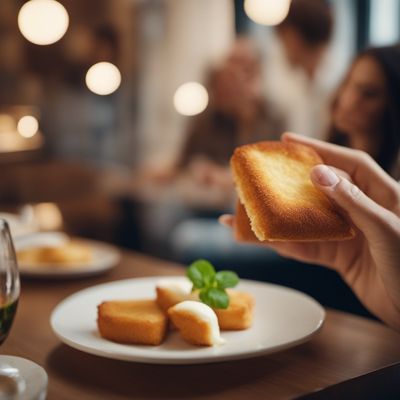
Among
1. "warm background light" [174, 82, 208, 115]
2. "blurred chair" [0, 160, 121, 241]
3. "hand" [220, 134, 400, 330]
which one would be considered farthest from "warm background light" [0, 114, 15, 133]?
"hand" [220, 134, 400, 330]

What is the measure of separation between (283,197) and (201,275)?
17 centimetres

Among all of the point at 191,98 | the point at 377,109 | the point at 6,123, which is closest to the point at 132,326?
the point at 377,109

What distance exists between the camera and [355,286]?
1142mm

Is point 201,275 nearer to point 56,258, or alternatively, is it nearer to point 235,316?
point 235,316

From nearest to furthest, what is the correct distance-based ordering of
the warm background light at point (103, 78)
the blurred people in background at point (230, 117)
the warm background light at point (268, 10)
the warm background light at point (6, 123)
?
the warm background light at point (268, 10)
the blurred people in background at point (230, 117)
the warm background light at point (103, 78)
the warm background light at point (6, 123)

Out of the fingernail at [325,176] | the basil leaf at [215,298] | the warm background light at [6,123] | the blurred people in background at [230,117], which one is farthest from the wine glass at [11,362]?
the warm background light at [6,123]

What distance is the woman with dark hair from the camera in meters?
2.21

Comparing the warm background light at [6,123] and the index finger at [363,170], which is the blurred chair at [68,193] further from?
the index finger at [363,170]

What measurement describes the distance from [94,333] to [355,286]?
491 millimetres

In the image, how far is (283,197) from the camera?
0.93 m

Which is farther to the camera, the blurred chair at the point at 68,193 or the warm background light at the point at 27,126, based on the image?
the warm background light at the point at 27,126

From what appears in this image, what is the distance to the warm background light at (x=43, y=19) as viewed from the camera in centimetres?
300

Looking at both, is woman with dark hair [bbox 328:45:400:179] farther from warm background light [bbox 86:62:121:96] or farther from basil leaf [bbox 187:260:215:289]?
warm background light [bbox 86:62:121:96]

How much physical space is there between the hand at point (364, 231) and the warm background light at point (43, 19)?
215cm
